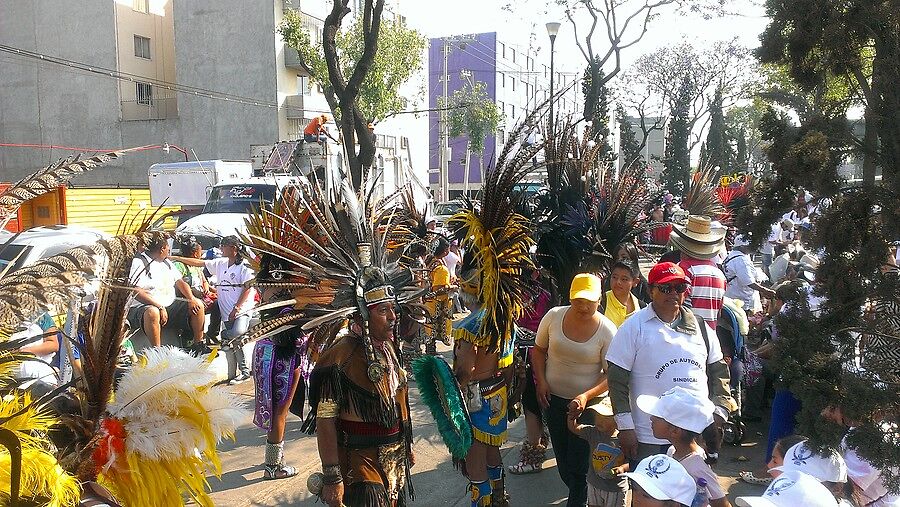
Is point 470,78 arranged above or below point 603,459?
above

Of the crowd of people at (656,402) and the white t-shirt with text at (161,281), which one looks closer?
the crowd of people at (656,402)

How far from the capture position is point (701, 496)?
9.23ft

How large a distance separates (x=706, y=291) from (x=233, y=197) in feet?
38.1

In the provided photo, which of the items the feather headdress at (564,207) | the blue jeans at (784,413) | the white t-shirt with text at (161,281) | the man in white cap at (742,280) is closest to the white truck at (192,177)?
the white t-shirt with text at (161,281)

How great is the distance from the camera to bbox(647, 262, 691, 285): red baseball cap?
3.59 metres

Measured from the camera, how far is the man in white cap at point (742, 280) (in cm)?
694

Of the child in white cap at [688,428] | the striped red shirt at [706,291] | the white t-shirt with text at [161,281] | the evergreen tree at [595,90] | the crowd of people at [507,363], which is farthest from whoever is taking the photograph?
the evergreen tree at [595,90]

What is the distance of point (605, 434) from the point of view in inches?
155

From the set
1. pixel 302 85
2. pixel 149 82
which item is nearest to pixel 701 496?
pixel 302 85

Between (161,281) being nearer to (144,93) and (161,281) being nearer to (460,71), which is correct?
(144,93)

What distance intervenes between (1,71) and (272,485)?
34810 mm

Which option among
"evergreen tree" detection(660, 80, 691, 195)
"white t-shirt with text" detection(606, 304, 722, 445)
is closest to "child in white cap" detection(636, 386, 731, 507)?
"white t-shirt with text" detection(606, 304, 722, 445)

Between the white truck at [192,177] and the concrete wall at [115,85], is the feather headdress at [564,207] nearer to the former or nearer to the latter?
the white truck at [192,177]

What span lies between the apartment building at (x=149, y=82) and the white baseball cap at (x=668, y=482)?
1018 inches
